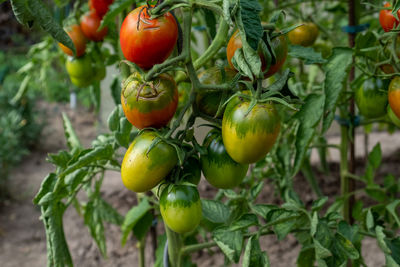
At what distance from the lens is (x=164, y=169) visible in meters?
0.59

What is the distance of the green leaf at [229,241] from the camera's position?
71 centimetres

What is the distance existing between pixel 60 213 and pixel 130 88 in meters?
0.38

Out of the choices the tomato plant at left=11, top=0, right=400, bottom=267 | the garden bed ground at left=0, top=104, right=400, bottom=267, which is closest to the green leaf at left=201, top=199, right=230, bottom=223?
the tomato plant at left=11, top=0, right=400, bottom=267

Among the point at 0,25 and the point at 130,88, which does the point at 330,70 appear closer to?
the point at 130,88

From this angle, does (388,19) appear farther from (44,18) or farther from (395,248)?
(44,18)

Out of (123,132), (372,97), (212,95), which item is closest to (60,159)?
(123,132)

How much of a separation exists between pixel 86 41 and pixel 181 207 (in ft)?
2.18

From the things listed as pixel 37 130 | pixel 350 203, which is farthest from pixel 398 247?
pixel 37 130

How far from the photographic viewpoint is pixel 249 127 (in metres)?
0.52

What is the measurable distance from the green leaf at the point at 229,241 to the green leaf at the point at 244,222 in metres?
0.01

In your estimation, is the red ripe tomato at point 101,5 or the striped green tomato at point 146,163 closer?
the striped green tomato at point 146,163

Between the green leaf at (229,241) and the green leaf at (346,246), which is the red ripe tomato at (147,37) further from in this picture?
the green leaf at (346,246)

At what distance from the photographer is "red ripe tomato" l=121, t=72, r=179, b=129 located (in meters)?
0.57

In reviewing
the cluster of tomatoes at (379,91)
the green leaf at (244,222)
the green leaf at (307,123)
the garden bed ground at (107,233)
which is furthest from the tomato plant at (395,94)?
the garden bed ground at (107,233)
